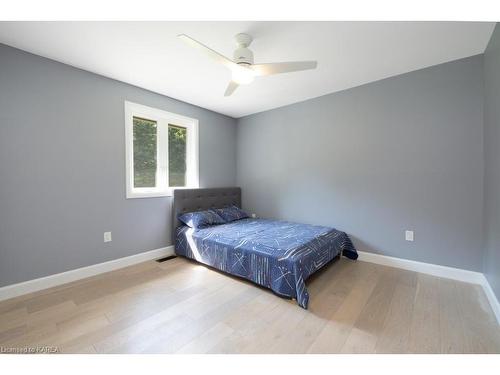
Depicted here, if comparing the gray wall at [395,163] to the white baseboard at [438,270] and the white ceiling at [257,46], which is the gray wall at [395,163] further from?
the white ceiling at [257,46]

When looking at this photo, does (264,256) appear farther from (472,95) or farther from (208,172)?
(472,95)

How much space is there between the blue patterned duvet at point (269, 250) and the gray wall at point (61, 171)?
33.9 inches

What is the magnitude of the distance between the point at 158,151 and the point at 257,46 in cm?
201

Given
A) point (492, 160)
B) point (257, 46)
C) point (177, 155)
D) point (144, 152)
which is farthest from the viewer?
point (177, 155)

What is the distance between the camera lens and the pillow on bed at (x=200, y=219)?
2.97 metres

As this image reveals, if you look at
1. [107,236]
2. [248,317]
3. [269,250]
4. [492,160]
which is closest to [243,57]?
[269,250]

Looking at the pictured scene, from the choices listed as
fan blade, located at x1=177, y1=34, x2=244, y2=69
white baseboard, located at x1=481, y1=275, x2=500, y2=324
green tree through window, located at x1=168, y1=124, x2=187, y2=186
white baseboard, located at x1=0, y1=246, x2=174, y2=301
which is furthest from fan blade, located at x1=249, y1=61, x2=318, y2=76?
white baseboard, located at x1=0, y1=246, x2=174, y2=301

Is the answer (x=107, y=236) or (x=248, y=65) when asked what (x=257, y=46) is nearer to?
(x=248, y=65)

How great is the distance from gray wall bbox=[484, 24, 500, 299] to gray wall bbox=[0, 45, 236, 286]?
3607 millimetres

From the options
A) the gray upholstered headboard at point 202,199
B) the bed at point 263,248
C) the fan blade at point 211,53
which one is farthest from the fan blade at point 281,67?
the gray upholstered headboard at point 202,199

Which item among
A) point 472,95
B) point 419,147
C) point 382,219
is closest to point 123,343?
point 382,219

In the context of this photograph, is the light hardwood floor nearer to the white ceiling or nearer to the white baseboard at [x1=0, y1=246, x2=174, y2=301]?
the white baseboard at [x1=0, y1=246, x2=174, y2=301]

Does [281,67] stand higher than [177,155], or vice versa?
[281,67]

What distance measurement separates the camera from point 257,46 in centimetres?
192
